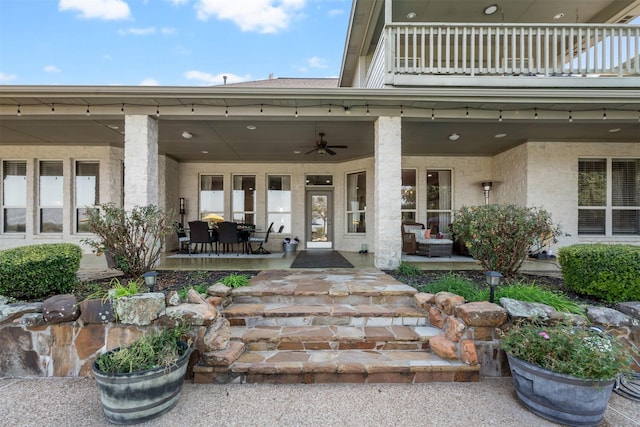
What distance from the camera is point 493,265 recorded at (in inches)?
167

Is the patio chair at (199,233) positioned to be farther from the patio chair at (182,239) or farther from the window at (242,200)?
the window at (242,200)

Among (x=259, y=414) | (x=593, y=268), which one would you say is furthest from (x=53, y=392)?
(x=593, y=268)

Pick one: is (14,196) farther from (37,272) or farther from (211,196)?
(37,272)

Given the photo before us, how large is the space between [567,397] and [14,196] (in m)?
11.2

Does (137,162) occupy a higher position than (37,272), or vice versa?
(137,162)

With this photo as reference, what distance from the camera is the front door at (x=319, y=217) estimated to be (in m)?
8.88

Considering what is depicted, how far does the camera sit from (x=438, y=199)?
8.37 meters

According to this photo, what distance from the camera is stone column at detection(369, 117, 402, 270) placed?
493cm

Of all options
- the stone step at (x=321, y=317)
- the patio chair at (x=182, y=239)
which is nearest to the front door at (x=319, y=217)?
the patio chair at (x=182, y=239)

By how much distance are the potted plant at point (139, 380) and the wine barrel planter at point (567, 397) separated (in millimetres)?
2525

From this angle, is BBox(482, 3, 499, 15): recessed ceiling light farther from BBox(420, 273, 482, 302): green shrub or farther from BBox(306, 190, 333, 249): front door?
BBox(420, 273, 482, 302): green shrub

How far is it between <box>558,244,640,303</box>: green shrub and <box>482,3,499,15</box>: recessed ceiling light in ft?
16.8

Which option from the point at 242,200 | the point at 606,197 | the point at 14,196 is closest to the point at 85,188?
the point at 14,196

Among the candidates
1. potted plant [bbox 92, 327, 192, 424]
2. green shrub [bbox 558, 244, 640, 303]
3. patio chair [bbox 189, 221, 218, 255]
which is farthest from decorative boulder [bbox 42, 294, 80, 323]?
green shrub [bbox 558, 244, 640, 303]
